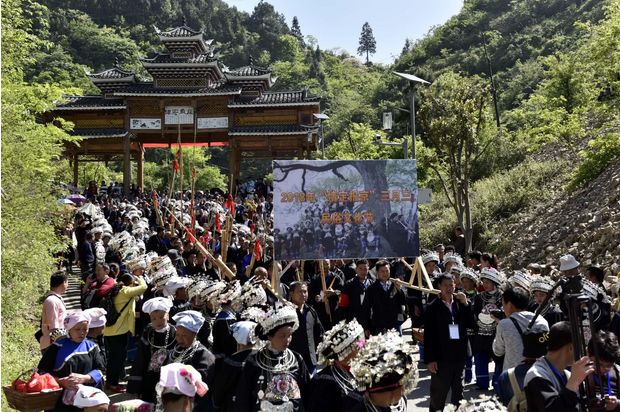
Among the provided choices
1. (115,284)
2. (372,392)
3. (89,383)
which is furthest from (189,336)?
(115,284)

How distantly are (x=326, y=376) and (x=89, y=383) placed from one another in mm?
2103

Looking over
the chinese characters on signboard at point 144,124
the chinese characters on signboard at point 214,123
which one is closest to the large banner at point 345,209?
the chinese characters on signboard at point 214,123

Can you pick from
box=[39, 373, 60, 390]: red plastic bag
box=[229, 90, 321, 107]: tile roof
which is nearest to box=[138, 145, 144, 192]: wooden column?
box=[229, 90, 321, 107]: tile roof

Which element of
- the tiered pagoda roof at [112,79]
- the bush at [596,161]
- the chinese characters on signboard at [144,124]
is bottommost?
the bush at [596,161]

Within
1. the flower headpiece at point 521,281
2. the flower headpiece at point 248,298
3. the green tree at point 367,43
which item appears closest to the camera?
the flower headpiece at point 248,298

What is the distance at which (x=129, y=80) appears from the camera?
1678 inches

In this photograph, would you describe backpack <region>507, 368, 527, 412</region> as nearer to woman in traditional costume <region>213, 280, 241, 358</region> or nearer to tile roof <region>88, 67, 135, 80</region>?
woman in traditional costume <region>213, 280, 241, 358</region>

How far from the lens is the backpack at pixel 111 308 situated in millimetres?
9930

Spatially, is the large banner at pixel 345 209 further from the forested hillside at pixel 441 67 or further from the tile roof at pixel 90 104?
the tile roof at pixel 90 104

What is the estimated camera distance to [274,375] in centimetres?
554

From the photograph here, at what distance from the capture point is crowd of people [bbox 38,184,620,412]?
4441 mm

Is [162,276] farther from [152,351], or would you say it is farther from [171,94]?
[171,94]

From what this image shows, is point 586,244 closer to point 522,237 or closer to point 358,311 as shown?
point 522,237

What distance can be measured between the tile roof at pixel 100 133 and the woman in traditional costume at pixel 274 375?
35.2m
